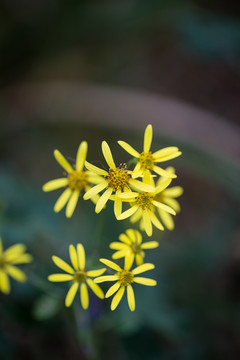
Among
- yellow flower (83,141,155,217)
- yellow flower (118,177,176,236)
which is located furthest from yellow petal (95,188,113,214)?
yellow flower (118,177,176,236)

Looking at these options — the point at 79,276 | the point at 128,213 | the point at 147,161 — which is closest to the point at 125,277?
the point at 79,276

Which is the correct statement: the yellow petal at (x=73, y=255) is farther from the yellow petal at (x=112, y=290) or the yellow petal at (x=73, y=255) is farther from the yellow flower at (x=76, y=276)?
the yellow petal at (x=112, y=290)

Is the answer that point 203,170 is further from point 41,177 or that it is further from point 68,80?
point 68,80

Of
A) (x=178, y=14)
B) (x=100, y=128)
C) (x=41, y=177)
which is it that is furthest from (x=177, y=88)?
(x=41, y=177)

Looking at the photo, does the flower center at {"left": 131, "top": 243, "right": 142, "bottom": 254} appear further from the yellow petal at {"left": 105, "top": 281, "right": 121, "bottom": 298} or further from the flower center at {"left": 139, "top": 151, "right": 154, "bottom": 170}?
the flower center at {"left": 139, "top": 151, "right": 154, "bottom": 170}

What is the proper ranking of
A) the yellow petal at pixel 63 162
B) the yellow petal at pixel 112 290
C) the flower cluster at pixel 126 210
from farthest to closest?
the yellow petal at pixel 63 162, the flower cluster at pixel 126 210, the yellow petal at pixel 112 290

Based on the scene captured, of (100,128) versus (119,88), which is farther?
(119,88)

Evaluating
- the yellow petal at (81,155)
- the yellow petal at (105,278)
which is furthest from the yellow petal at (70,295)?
the yellow petal at (81,155)
